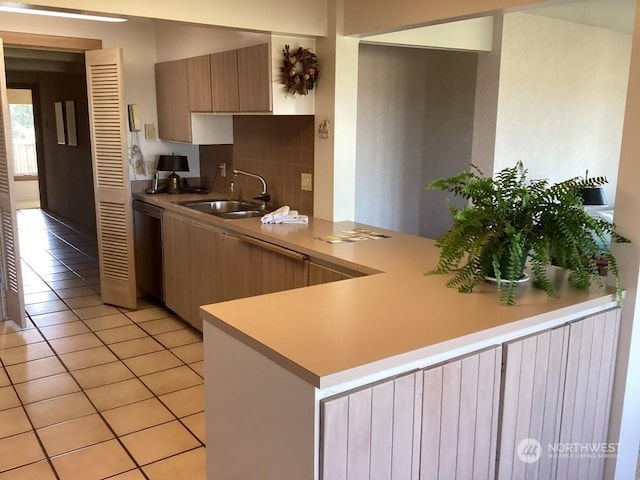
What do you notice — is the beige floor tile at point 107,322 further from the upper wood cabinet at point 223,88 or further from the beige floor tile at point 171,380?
the upper wood cabinet at point 223,88

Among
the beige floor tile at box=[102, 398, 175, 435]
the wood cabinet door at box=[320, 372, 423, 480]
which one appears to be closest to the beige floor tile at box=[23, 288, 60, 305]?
the beige floor tile at box=[102, 398, 175, 435]

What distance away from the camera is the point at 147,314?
4504 mm

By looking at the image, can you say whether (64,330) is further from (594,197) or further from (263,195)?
(594,197)

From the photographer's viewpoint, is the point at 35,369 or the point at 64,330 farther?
the point at 64,330

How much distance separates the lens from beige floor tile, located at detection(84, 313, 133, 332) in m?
4.23

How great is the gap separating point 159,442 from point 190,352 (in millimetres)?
1069

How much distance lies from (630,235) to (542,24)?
113 inches

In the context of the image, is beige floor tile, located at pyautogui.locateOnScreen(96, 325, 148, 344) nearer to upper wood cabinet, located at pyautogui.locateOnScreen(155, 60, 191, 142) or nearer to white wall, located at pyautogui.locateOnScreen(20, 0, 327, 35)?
upper wood cabinet, located at pyautogui.locateOnScreen(155, 60, 191, 142)

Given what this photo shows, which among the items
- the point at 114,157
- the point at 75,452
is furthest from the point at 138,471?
the point at 114,157

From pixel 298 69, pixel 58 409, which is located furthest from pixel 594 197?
pixel 58 409

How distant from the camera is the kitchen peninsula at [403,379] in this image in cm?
149

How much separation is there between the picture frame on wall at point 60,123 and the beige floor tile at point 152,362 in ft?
17.7

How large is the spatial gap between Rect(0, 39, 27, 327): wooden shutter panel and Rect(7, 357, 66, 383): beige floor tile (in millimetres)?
664

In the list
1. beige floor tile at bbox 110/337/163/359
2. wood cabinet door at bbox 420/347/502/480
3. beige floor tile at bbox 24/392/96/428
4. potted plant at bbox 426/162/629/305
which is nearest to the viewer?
wood cabinet door at bbox 420/347/502/480
